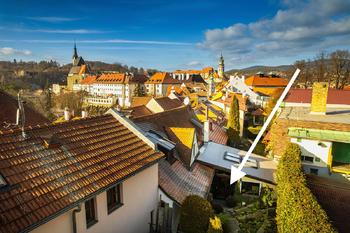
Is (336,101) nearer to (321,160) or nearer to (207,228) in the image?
(321,160)

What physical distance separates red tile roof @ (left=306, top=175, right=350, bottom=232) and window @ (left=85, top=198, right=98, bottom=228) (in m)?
7.64

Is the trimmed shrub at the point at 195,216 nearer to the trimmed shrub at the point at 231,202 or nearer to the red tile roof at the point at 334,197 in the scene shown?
the red tile roof at the point at 334,197

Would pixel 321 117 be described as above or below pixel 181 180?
above

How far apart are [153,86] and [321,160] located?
7904 centimetres

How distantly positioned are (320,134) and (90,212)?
35.6ft

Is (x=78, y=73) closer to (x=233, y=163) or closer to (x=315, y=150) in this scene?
(x=233, y=163)

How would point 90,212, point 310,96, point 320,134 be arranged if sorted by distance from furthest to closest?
point 310,96, point 320,134, point 90,212

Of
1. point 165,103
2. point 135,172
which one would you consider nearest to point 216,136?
point 165,103

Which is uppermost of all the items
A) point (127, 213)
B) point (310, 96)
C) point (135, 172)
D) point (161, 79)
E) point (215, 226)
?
point (161, 79)

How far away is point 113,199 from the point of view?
661 cm

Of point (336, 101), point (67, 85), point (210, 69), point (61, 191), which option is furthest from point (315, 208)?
point (210, 69)

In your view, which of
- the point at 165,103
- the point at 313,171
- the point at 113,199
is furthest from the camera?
the point at 165,103

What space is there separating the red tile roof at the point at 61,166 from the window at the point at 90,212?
2.68 ft

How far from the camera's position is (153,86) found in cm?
8581
